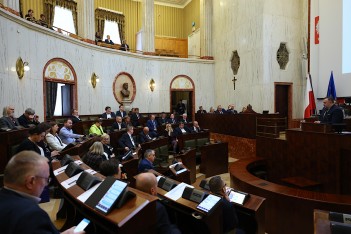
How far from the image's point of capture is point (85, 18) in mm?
11031

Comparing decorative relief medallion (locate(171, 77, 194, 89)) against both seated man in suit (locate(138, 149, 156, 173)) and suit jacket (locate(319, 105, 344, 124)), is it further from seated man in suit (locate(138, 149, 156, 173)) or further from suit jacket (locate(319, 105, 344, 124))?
seated man in suit (locate(138, 149, 156, 173))

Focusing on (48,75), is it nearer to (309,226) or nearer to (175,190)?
(175,190)

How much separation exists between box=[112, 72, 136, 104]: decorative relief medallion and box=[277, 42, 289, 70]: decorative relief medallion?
6.77 metres

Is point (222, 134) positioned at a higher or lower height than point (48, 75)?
lower

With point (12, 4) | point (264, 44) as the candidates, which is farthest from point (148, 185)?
point (264, 44)

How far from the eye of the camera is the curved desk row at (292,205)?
3973mm

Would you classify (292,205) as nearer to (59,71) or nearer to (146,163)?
(146,163)

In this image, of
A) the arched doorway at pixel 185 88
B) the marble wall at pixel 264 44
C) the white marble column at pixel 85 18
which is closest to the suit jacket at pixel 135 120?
the white marble column at pixel 85 18

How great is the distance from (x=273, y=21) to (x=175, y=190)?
36.9ft

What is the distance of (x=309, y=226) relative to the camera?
13.3 ft

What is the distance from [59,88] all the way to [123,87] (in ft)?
9.42

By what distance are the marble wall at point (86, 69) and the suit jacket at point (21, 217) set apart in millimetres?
5897

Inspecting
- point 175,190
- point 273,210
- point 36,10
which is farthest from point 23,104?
point 36,10

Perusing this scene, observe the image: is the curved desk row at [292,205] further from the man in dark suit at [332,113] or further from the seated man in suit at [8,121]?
the seated man in suit at [8,121]
